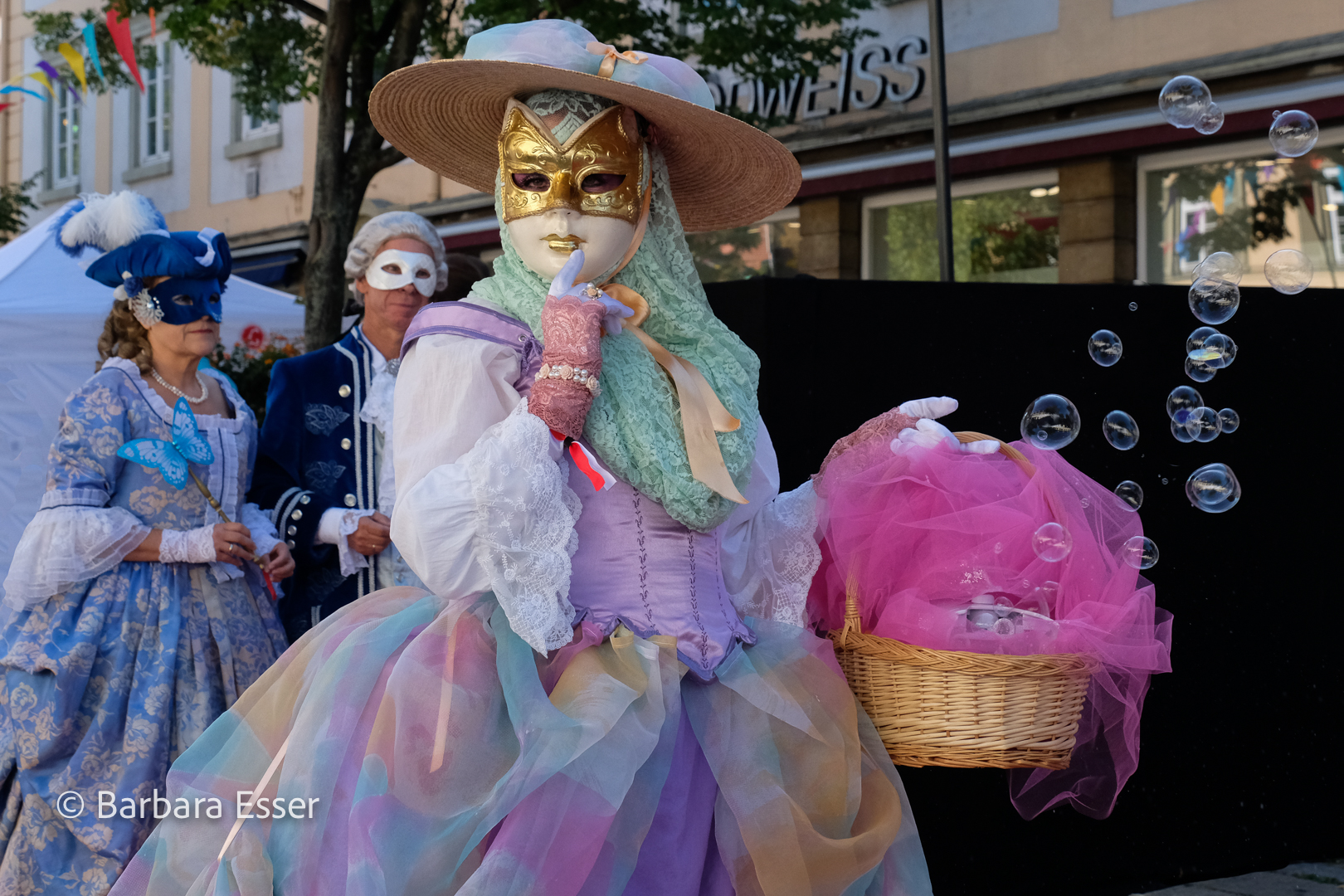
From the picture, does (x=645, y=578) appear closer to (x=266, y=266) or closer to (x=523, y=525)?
(x=523, y=525)

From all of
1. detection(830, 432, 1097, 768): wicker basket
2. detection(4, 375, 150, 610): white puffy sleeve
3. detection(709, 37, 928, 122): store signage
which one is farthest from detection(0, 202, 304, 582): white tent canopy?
detection(830, 432, 1097, 768): wicker basket

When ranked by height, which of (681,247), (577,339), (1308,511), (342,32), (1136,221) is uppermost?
(342,32)

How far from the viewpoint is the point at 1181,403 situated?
11.3 ft

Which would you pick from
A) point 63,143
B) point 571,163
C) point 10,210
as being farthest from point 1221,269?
point 63,143

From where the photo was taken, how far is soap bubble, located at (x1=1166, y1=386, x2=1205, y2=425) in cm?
336

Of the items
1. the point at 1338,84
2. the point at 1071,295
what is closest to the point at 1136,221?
the point at 1338,84

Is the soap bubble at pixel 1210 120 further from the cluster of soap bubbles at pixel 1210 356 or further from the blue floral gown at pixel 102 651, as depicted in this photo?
the blue floral gown at pixel 102 651

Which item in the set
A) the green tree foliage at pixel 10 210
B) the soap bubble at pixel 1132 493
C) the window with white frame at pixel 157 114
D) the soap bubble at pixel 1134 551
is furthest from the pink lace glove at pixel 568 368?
the window with white frame at pixel 157 114

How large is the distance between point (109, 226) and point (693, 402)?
2349mm

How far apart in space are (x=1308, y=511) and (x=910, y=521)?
2.89 meters

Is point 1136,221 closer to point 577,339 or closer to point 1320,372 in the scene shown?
point 1320,372

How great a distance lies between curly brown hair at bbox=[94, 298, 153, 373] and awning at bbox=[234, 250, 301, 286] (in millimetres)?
10705

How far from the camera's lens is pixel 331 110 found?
768cm

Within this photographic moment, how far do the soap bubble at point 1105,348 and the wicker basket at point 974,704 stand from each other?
4.47 ft
